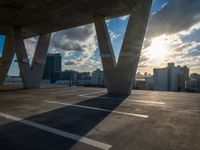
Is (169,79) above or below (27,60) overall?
below

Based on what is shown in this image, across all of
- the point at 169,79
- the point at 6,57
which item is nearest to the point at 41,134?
the point at 6,57

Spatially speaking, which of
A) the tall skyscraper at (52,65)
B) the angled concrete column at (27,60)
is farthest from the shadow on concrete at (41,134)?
the tall skyscraper at (52,65)

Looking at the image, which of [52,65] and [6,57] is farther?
[52,65]

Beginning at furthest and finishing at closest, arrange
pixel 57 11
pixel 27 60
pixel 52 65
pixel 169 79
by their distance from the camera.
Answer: pixel 52 65 < pixel 169 79 < pixel 27 60 < pixel 57 11

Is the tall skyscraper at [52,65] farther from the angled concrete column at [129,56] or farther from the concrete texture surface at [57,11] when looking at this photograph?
the angled concrete column at [129,56]

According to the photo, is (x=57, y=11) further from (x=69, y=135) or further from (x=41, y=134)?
(x=69, y=135)

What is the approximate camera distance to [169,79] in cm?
4662

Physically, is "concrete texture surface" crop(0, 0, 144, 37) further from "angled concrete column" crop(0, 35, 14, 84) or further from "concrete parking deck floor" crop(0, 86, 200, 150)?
"concrete parking deck floor" crop(0, 86, 200, 150)

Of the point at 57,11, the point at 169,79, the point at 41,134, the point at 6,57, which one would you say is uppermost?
the point at 57,11

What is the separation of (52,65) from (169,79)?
123ft

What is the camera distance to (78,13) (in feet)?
47.9

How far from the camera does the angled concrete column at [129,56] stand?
12.3 meters

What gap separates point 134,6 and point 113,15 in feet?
7.53

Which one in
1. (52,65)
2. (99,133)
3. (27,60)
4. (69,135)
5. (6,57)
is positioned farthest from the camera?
(52,65)
